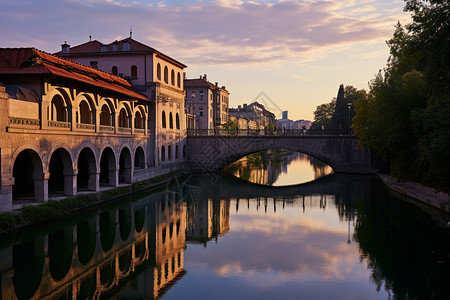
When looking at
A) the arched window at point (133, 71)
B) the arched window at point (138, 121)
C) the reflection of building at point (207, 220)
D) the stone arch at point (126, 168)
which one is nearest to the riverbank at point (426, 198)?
the reflection of building at point (207, 220)

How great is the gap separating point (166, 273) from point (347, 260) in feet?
24.7

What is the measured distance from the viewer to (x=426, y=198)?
3048 centimetres

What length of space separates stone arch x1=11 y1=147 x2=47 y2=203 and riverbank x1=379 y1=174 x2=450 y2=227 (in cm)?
2217

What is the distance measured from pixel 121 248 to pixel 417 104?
22320 millimetres

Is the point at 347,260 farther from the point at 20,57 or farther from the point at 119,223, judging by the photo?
the point at 20,57

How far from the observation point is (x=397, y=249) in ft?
66.0

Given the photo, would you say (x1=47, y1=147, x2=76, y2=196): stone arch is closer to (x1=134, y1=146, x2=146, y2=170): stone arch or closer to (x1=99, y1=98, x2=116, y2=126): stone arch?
(x1=99, y1=98, x2=116, y2=126): stone arch

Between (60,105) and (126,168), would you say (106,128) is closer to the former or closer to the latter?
(60,105)

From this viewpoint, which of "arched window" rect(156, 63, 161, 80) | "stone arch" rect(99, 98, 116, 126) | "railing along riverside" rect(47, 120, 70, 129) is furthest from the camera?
"arched window" rect(156, 63, 161, 80)

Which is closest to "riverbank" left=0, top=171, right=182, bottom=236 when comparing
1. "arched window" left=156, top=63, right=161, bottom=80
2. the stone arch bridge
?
"arched window" left=156, top=63, right=161, bottom=80

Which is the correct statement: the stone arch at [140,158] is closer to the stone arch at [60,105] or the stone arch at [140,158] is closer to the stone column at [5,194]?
the stone arch at [60,105]

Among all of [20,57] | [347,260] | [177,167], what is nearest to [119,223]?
[20,57]

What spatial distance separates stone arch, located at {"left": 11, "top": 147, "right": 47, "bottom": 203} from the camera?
24759 mm

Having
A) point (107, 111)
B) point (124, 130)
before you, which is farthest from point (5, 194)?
point (107, 111)
